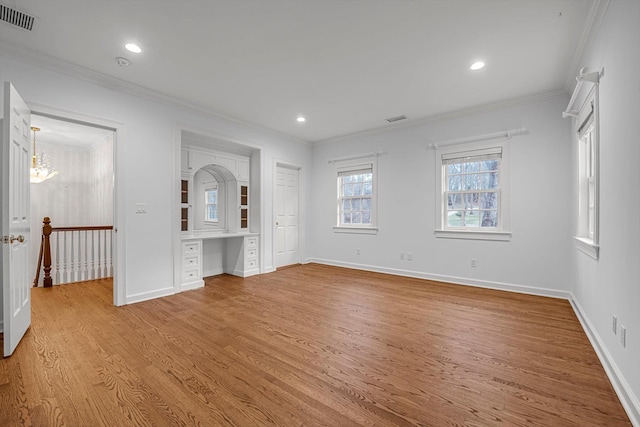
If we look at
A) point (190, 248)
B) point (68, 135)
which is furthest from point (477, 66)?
point (68, 135)

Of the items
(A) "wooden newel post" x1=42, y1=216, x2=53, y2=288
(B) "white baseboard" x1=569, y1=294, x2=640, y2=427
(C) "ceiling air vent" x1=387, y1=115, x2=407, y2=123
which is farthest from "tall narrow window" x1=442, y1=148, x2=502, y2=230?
(A) "wooden newel post" x1=42, y1=216, x2=53, y2=288

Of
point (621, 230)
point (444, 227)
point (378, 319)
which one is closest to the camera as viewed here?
point (621, 230)

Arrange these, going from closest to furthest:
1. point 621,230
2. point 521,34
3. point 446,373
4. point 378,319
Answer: point 621,230 < point 446,373 < point 521,34 < point 378,319

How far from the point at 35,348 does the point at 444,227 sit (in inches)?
206

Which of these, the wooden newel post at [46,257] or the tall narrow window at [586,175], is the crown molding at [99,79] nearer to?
the wooden newel post at [46,257]

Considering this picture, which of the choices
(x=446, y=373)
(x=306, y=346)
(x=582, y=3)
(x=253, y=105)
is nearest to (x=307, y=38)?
(x=253, y=105)

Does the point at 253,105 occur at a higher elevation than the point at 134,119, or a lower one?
higher

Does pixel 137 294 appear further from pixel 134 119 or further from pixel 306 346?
pixel 306 346

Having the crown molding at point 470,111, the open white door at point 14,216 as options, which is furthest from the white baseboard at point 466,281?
the open white door at point 14,216

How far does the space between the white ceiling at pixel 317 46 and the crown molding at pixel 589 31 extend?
0.02m

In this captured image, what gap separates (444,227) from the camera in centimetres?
489

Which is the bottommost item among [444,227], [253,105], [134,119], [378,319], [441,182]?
[378,319]

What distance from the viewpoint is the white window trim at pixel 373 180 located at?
569 centimetres

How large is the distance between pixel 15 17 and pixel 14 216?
1649 mm
